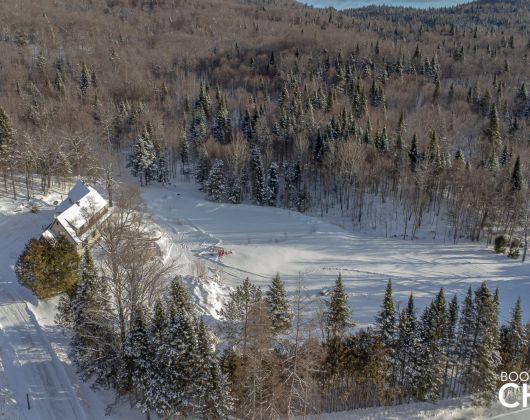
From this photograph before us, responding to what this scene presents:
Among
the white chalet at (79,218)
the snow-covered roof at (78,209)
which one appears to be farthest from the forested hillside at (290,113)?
the white chalet at (79,218)

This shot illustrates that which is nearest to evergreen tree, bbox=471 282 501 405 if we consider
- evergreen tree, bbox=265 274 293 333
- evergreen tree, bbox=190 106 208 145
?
evergreen tree, bbox=265 274 293 333

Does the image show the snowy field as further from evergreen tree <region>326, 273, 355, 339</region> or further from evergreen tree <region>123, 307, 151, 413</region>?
evergreen tree <region>326, 273, 355, 339</region>

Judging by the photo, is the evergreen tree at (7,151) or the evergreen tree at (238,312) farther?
the evergreen tree at (7,151)

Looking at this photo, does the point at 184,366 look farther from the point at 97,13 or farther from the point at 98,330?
the point at 97,13

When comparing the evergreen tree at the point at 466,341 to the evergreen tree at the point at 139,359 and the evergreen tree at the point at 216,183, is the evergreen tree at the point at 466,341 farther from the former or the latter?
the evergreen tree at the point at 216,183

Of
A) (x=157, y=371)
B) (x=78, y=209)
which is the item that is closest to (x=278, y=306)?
(x=157, y=371)

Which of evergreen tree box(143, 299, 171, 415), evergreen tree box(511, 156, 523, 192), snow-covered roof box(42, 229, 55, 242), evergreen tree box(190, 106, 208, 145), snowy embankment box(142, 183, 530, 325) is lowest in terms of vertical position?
snowy embankment box(142, 183, 530, 325)

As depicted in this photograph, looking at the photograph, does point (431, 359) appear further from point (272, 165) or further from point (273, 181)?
point (272, 165)
